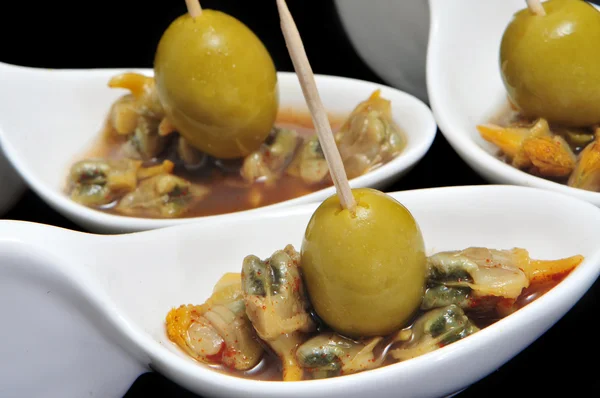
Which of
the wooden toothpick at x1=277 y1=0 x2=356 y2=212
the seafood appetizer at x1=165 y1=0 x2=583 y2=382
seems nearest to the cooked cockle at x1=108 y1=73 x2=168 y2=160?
the seafood appetizer at x1=165 y1=0 x2=583 y2=382

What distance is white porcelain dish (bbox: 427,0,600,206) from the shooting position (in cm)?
149

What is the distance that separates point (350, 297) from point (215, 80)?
0.60 metres

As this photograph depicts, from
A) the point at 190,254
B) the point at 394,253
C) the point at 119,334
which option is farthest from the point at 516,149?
the point at 119,334

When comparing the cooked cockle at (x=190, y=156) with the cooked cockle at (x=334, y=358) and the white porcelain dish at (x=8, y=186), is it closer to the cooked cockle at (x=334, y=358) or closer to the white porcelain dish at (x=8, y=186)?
the white porcelain dish at (x=8, y=186)

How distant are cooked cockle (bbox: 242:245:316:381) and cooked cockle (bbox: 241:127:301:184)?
48 centimetres

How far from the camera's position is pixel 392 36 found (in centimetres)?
200

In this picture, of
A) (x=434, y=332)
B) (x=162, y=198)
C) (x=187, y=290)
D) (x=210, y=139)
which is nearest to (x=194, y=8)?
(x=210, y=139)

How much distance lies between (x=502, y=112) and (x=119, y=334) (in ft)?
3.48

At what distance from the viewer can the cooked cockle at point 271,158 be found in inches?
63.4

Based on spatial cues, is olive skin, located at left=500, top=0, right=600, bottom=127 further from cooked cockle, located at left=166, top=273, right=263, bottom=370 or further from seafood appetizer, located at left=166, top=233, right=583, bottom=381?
cooked cockle, located at left=166, top=273, right=263, bottom=370

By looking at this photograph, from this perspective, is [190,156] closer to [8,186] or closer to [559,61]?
[8,186]

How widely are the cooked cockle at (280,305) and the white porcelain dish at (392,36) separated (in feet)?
3.32

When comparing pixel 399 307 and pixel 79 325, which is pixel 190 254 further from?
pixel 399 307

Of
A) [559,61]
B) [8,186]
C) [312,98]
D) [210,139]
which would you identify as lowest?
[8,186]
